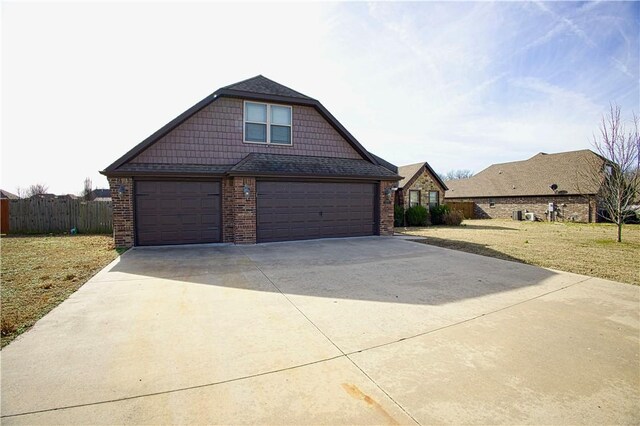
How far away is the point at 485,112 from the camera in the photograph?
657 inches

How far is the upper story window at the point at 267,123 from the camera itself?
11.8 meters

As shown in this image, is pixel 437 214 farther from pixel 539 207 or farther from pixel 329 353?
pixel 329 353

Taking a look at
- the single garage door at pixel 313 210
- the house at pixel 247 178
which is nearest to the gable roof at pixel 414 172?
the house at pixel 247 178

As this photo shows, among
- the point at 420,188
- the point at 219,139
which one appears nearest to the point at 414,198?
the point at 420,188

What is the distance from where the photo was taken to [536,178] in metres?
27.3

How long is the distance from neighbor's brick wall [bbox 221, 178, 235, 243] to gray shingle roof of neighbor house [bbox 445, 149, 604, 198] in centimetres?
2465

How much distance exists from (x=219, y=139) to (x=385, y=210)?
7.41 metres

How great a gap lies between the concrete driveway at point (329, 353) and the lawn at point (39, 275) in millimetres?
264

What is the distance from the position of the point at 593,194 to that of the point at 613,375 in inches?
1026

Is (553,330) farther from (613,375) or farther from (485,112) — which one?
(485,112)

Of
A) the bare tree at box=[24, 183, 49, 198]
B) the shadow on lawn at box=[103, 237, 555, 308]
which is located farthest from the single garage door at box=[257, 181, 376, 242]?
the bare tree at box=[24, 183, 49, 198]

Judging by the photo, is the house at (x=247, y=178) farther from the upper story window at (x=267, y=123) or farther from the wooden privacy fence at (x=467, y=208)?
the wooden privacy fence at (x=467, y=208)

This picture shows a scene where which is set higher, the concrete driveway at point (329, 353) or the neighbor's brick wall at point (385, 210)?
the neighbor's brick wall at point (385, 210)

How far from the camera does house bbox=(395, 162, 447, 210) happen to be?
22.3 m
